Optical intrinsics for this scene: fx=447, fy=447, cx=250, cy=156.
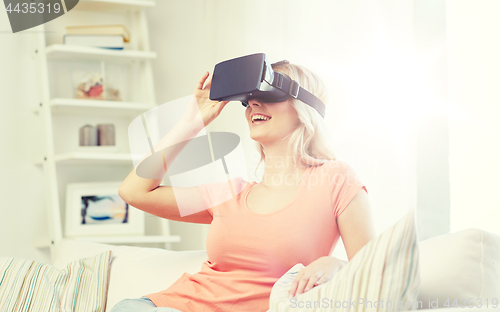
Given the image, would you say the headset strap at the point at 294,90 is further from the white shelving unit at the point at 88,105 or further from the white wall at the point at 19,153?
the white wall at the point at 19,153

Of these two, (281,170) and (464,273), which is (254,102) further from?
(464,273)

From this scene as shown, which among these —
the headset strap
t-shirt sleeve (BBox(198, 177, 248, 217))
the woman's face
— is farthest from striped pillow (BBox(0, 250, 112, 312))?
the headset strap

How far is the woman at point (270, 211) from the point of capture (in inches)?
34.8

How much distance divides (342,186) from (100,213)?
4.48 ft

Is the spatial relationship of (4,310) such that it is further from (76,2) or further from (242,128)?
(76,2)

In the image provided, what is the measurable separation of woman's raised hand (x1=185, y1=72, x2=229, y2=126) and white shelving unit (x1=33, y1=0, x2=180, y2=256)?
37.6 inches

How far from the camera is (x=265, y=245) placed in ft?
2.95

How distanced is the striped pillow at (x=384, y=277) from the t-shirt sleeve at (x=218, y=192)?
0.49m

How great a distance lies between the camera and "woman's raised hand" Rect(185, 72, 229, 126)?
43.0 inches

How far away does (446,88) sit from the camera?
1409mm

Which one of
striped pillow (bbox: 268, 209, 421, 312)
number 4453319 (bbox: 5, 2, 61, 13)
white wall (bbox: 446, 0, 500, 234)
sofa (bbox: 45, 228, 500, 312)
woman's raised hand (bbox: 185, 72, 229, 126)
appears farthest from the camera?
number 4453319 (bbox: 5, 2, 61, 13)

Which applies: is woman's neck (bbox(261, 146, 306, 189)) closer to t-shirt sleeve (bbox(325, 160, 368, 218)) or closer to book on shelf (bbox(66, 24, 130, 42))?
t-shirt sleeve (bbox(325, 160, 368, 218))

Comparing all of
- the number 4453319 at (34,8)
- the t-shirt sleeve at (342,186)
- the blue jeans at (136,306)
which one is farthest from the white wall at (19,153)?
the t-shirt sleeve at (342,186)

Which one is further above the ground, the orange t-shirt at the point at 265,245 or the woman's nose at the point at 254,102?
the woman's nose at the point at 254,102
